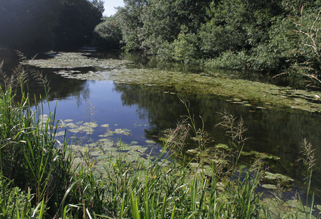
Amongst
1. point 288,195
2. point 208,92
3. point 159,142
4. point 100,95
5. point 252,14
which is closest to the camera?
point 288,195

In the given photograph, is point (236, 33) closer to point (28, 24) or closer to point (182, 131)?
point (182, 131)

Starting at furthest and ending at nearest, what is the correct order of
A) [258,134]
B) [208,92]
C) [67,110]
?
[208,92] < [67,110] < [258,134]

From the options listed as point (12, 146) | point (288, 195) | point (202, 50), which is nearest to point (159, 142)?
point (288, 195)

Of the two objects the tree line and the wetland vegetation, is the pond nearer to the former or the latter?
the wetland vegetation

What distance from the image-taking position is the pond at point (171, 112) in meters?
3.71

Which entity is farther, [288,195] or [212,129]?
[212,129]

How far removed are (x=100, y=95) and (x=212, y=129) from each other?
13.8 ft

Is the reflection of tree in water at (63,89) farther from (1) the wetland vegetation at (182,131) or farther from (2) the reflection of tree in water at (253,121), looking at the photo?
(2) the reflection of tree in water at (253,121)

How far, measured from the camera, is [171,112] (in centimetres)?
571

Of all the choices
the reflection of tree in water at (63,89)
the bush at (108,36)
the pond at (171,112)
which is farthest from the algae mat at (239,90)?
the bush at (108,36)

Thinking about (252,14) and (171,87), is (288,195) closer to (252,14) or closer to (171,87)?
(171,87)

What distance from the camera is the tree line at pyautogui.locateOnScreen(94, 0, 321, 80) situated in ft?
36.2

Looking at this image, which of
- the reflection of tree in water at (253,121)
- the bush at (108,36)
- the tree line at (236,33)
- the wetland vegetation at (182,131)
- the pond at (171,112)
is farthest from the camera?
the bush at (108,36)

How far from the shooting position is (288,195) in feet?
8.74
